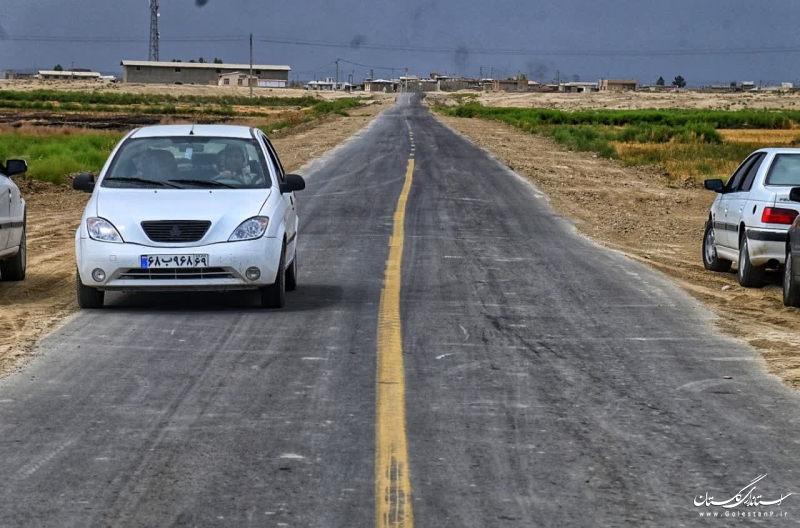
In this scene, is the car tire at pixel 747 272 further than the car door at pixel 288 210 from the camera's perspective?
Yes

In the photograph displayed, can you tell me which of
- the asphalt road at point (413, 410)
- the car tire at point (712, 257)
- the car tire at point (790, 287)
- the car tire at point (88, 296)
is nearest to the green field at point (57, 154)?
the asphalt road at point (413, 410)

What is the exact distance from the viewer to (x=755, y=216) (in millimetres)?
13508

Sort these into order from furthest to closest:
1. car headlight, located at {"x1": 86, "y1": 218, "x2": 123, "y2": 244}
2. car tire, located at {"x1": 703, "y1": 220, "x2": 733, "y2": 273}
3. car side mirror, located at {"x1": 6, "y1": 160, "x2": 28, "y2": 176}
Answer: car tire, located at {"x1": 703, "y1": 220, "x2": 733, "y2": 273}, car side mirror, located at {"x1": 6, "y1": 160, "x2": 28, "y2": 176}, car headlight, located at {"x1": 86, "y1": 218, "x2": 123, "y2": 244}

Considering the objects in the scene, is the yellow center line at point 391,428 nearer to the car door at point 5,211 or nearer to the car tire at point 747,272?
the car door at point 5,211

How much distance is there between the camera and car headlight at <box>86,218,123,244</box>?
1066cm

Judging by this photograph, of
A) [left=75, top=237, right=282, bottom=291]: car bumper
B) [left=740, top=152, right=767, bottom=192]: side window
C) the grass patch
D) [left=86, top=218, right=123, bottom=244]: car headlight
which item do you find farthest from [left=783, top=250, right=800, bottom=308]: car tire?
the grass patch

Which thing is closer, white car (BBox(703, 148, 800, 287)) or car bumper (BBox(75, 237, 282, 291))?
car bumper (BBox(75, 237, 282, 291))

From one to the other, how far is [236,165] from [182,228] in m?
1.38

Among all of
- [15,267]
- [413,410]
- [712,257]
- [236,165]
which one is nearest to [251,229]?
[236,165]

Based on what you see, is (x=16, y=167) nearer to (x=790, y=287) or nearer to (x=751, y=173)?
(x=790, y=287)

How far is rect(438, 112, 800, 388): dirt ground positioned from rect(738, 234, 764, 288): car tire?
0.39ft

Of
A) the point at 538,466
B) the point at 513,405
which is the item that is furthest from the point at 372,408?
the point at 538,466

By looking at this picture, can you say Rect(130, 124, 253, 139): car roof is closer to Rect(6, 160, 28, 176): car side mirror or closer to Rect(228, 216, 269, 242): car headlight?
Rect(6, 160, 28, 176): car side mirror

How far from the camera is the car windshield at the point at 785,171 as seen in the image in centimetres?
1388
